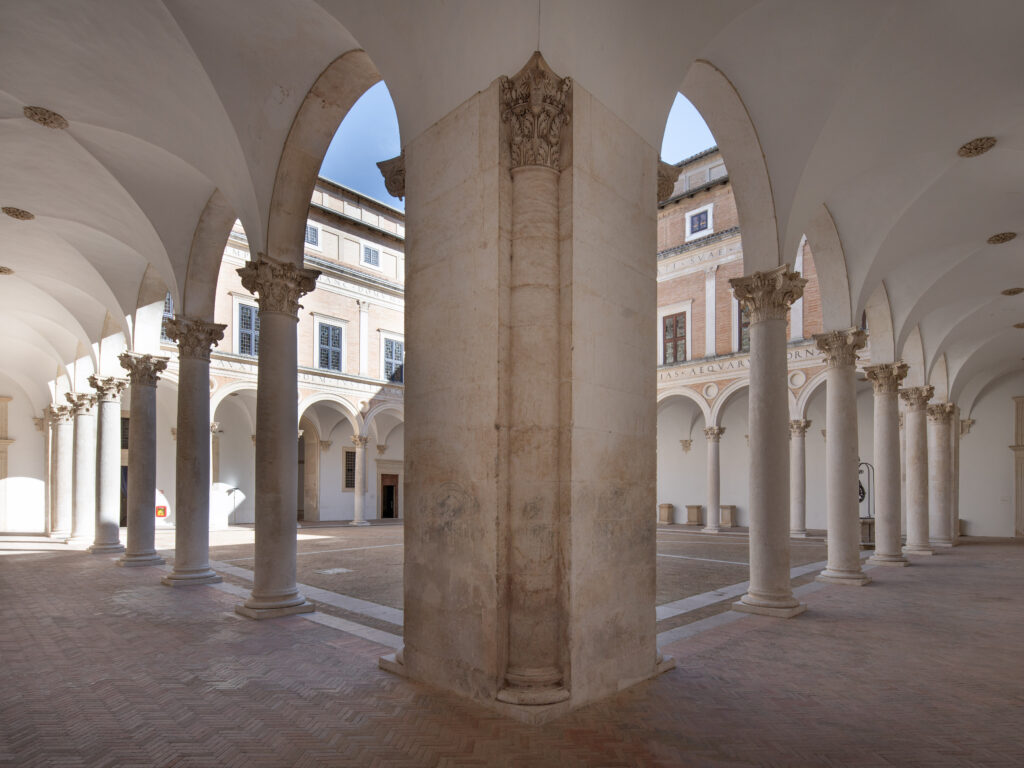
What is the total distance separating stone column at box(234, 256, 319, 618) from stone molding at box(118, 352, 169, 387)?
6.28 meters

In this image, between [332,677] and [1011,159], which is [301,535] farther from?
[1011,159]

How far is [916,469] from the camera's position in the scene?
15766 mm

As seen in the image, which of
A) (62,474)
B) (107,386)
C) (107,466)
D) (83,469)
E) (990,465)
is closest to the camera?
(107,466)

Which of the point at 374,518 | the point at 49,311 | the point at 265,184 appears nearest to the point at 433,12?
the point at 265,184

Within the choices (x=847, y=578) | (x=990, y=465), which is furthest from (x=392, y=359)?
(x=990, y=465)

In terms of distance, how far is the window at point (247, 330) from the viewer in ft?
79.6

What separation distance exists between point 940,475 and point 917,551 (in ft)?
11.6

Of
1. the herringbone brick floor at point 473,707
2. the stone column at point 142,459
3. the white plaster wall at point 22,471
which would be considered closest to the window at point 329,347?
the white plaster wall at point 22,471

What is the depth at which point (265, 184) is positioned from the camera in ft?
26.3

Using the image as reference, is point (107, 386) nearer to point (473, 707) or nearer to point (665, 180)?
point (473, 707)

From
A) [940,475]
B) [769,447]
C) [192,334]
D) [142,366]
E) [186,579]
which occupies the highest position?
[192,334]

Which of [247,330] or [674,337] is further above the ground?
[247,330]

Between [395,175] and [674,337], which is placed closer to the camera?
[395,175]

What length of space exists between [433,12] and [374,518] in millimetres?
28151
